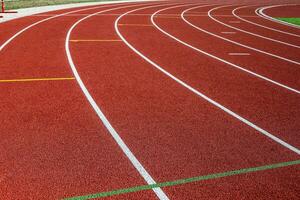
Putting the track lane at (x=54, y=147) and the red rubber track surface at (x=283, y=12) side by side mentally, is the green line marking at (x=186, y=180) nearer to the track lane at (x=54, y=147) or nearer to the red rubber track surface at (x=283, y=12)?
the track lane at (x=54, y=147)

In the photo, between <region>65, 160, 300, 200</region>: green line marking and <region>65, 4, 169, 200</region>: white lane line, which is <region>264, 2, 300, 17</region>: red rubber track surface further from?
<region>65, 160, 300, 200</region>: green line marking

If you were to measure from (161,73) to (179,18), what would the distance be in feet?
34.6

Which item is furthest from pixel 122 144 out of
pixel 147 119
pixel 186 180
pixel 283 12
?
pixel 283 12

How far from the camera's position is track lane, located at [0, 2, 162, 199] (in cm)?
398

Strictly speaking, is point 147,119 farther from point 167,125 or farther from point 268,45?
point 268,45

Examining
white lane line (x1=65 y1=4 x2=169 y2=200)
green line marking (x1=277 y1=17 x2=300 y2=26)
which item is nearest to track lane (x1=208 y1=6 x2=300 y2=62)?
green line marking (x1=277 y1=17 x2=300 y2=26)

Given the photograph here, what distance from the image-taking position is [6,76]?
7.77 meters

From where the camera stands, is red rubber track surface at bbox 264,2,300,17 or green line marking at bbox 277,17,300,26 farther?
red rubber track surface at bbox 264,2,300,17

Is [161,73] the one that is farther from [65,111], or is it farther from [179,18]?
[179,18]

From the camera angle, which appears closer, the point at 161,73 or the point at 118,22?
the point at 161,73

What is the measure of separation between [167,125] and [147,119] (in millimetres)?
346

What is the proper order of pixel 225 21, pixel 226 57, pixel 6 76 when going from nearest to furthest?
pixel 6 76, pixel 226 57, pixel 225 21

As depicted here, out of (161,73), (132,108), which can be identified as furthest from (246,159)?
(161,73)

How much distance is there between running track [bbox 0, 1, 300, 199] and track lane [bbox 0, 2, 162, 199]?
0.01 metres
